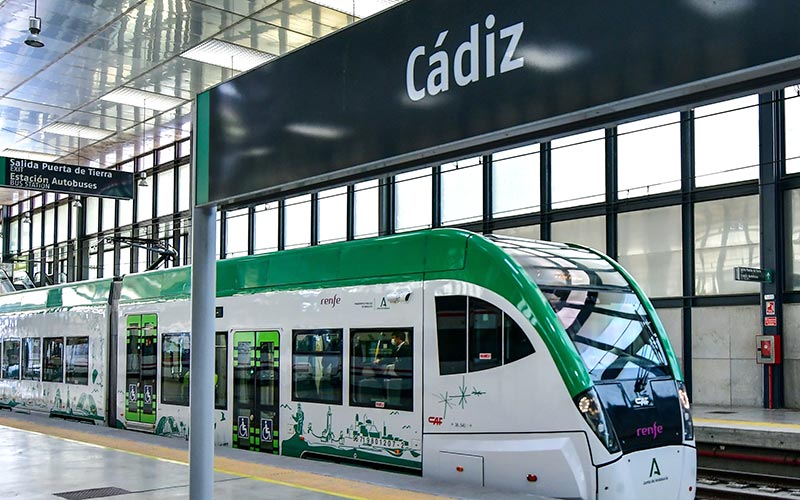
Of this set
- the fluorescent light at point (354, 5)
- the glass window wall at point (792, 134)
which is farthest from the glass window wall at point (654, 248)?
the fluorescent light at point (354, 5)

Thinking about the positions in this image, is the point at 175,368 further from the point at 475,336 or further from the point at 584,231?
the point at 584,231

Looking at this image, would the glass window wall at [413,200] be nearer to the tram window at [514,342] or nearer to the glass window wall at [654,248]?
the glass window wall at [654,248]

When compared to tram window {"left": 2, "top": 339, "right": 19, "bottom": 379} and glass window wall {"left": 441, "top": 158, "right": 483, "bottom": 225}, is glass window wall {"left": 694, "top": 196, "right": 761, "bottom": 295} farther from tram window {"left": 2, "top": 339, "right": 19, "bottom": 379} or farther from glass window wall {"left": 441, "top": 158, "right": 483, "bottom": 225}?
tram window {"left": 2, "top": 339, "right": 19, "bottom": 379}

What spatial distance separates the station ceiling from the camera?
49.5ft

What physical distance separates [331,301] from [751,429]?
621cm

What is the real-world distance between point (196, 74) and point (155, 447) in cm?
1057

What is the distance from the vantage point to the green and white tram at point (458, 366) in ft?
24.5

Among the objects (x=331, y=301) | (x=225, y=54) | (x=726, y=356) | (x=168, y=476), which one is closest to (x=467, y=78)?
(x=168, y=476)

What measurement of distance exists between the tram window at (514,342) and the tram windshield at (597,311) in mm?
370

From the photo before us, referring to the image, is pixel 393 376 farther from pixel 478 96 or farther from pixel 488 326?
pixel 478 96

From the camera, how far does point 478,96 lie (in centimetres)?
308

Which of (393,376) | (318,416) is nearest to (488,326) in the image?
(393,376)

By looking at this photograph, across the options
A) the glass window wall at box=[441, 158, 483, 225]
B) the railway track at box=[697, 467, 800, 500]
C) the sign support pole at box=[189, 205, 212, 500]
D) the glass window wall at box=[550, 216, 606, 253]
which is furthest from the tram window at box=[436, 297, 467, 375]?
the glass window wall at box=[441, 158, 483, 225]

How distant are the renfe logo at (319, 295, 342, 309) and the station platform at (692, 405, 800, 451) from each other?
598 centimetres
